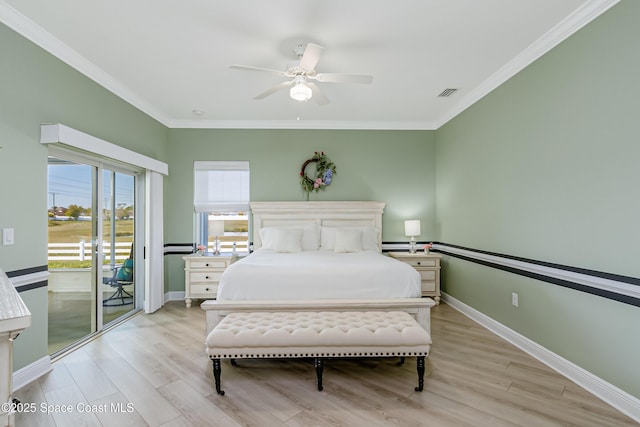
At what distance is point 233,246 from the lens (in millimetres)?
4934

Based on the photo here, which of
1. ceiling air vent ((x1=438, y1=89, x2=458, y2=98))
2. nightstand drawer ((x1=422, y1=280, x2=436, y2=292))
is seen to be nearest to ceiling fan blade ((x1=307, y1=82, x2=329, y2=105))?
ceiling air vent ((x1=438, y1=89, x2=458, y2=98))

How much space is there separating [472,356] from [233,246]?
12.0 ft

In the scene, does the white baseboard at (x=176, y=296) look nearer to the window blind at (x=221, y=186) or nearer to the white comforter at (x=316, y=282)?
the window blind at (x=221, y=186)

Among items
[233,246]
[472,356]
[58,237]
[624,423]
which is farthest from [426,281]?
[58,237]

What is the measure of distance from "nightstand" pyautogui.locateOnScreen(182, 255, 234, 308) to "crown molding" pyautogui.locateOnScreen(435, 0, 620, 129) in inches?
161

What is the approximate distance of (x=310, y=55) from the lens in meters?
2.37

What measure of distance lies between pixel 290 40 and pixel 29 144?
2351 mm

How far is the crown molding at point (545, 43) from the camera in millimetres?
2198

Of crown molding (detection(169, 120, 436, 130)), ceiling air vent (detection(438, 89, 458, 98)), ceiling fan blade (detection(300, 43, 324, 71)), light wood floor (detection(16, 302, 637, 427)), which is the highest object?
ceiling air vent (detection(438, 89, 458, 98))

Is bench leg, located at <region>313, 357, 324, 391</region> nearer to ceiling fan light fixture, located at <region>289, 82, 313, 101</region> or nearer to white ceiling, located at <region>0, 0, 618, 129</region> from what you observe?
ceiling fan light fixture, located at <region>289, 82, 313, 101</region>

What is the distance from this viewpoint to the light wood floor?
1.96 metres

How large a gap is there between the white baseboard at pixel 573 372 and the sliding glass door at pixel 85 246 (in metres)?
4.47

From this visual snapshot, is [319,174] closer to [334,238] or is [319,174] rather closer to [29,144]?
[334,238]

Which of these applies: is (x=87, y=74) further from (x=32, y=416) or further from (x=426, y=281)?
(x=426, y=281)
